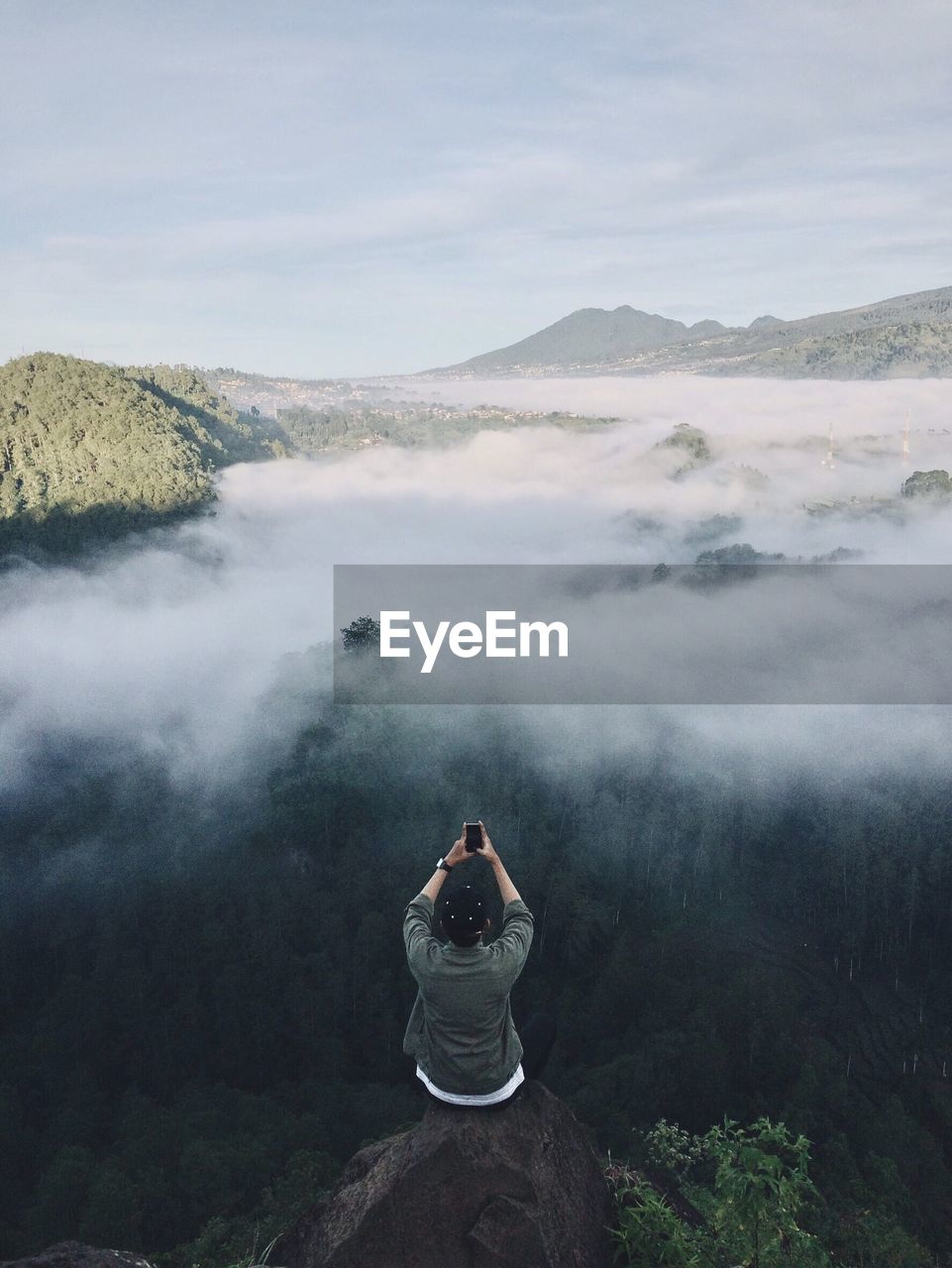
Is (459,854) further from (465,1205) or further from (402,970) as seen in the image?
(402,970)

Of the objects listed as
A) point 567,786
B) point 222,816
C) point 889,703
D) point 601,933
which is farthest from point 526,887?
point 889,703

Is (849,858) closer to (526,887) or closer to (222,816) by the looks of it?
(526,887)

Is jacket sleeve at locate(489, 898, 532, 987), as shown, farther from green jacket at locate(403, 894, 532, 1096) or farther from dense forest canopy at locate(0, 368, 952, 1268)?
dense forest canopy at locate(0, 368, 952, 1268)

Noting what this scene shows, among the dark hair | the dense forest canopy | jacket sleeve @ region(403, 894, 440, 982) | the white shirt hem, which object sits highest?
the dark hair

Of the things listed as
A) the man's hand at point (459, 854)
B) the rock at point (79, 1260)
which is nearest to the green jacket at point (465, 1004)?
the man's hand at point (459, 854)

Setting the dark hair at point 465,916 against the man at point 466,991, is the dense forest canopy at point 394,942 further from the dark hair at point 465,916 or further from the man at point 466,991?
the dark hair at point 465,916
